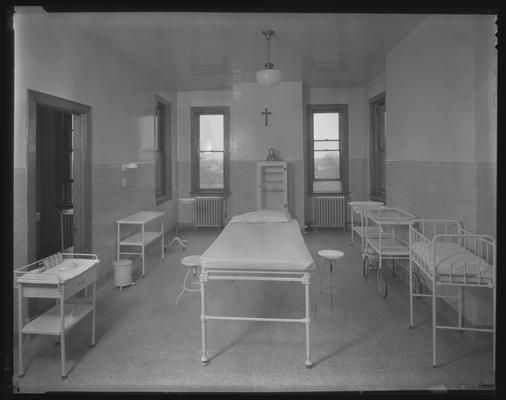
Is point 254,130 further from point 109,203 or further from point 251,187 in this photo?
point 109,203

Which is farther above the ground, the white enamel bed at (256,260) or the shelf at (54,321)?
the white enamel bed at (256,260)

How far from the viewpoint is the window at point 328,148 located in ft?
25.3

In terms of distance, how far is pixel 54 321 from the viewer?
2746mm

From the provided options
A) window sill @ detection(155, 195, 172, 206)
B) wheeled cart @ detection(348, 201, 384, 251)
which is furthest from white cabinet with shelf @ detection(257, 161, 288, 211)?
window sill @ detection(155, 195, 172, 206)

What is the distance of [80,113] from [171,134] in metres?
3.13

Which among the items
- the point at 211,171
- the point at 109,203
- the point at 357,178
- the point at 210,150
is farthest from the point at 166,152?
the point at 357,178

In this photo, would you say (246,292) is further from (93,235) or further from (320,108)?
(320,108)

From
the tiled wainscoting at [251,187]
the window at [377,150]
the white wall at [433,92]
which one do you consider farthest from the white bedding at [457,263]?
the tiled wainscoting at [251,187]

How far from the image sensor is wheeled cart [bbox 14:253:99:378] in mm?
2520

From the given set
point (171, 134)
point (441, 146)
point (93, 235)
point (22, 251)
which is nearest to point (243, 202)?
point (171, 134)

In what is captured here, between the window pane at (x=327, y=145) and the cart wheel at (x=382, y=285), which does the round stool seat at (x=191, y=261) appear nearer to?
the cart wheel at (x=382, y=285)

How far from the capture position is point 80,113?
3.99m

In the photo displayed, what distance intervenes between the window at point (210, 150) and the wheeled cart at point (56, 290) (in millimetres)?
4784
